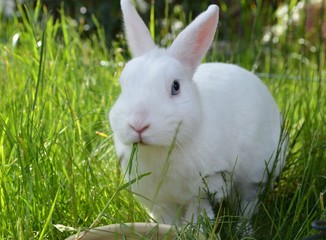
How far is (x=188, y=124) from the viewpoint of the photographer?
7.26 feet

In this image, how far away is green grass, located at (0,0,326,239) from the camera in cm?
210

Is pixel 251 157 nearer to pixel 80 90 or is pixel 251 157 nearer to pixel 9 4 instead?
pixel 80 90

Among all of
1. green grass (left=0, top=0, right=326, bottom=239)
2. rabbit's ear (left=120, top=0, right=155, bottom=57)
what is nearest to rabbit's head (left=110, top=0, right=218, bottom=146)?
rabbit's ear (left=120, top=0, right=155, bottom=57)

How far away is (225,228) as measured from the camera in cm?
231

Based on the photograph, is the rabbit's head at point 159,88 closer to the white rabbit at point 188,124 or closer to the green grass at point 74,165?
the white rabbit at point 188,124

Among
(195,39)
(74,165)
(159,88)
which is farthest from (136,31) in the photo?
(74,165)

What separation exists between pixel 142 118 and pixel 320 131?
1098mm

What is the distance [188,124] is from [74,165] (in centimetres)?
45

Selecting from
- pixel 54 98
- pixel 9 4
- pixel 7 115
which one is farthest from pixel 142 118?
pixel 9 4

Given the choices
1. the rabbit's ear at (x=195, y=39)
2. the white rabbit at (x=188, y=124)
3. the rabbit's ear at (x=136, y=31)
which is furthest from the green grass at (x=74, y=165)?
the rabbit's ear at (x=195, y=39)

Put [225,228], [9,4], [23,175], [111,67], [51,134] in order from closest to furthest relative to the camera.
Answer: [23,175] → [225,228] → [51,134] → [111,67] → [9,4]

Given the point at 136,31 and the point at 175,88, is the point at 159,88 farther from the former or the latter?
the point at 136,31

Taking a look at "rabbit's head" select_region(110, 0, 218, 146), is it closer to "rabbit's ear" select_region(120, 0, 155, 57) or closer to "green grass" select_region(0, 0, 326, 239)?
"rabbit's ear" select_region(120, 0, 155, 57)

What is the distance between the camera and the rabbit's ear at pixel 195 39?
7.79 ft
